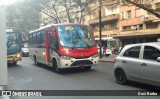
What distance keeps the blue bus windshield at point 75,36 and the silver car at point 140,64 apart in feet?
15.0

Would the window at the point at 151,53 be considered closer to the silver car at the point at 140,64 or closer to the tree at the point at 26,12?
the silver car at the point at 140,64

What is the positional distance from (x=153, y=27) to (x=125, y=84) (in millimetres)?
33898

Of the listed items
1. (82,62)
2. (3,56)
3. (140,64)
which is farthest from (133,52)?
(3,56)

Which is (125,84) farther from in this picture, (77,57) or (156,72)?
(77,57)

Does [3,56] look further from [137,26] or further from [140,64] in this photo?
[137,26]

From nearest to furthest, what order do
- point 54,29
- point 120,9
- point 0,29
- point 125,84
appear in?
point 0,29
point 125,84
point 54,29
point 120,9

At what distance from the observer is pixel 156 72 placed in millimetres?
8164

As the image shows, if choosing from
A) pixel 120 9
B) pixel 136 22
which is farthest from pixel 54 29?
pixel 120 9

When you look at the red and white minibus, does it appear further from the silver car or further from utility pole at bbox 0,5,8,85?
utility pole at bbox 0,5,8,85

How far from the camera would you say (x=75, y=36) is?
14906mm

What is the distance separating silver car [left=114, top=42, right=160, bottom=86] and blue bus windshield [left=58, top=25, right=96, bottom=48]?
4.57 metres

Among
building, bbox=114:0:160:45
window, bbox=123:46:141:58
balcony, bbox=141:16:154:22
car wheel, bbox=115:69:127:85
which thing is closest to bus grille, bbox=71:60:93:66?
car wheel, bbox=115:69:127:85

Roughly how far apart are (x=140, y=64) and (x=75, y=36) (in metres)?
6.47

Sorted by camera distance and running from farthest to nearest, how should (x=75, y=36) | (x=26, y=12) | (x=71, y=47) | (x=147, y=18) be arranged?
1. (x=26, y=12)
2. (x=147, y=18)
3. (x=75, y=36)
4. (x=71, y=47)
